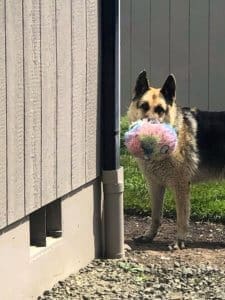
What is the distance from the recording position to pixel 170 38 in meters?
14.3

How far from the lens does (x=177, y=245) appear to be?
20.4ft

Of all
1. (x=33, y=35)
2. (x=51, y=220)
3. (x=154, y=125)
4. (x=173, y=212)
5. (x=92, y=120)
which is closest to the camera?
(x=33, y=35)

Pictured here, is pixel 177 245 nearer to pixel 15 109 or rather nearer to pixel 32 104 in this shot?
pixel 32 104

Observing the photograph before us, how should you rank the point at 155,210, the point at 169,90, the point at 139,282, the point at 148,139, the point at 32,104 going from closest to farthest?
the point at 32,104 < the point at 139,282 < the point at 148,139 < the point at 169,90 < the point at 155,210

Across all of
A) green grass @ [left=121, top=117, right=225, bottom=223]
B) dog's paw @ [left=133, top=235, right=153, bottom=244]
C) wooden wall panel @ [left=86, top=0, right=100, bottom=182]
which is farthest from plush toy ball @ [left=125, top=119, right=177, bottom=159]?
green grass @ [left=121, top=117, right=225, bottom=223]

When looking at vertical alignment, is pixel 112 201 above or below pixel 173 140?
below

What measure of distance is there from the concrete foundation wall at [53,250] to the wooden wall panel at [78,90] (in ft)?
0.61

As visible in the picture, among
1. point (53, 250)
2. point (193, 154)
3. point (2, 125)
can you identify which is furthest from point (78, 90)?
point (193, 154)

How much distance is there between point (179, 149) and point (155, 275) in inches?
58.1

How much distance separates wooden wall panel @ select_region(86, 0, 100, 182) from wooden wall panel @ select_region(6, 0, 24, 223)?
1.18 m

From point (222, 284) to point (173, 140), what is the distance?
1314 millimetres

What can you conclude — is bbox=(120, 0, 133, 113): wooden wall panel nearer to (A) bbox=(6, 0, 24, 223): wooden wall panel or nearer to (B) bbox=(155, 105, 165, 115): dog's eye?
(B) bbox=(155, 105, 165, 115): dog's eye

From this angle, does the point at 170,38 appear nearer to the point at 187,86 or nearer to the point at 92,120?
the point at 187,86

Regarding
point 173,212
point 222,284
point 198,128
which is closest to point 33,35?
point 222,284
